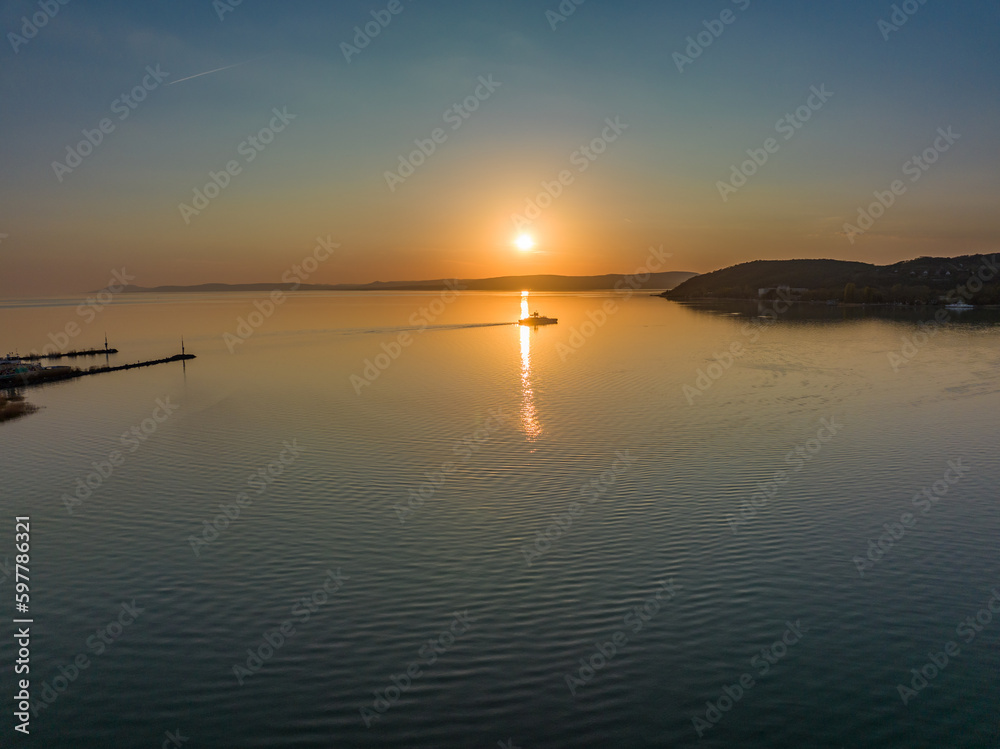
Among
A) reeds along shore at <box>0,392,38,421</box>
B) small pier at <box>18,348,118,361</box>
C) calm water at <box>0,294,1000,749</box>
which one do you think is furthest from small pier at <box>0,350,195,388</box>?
calm water at <box>0,294,1000,749</box>

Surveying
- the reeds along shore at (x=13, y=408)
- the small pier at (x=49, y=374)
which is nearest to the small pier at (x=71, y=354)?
the small pier at (x=49, y=374)

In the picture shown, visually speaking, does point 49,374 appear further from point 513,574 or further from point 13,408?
point 513,574

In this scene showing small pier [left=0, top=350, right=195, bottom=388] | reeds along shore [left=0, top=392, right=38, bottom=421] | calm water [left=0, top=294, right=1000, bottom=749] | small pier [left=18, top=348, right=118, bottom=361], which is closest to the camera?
calm water [left=0, top=294, right=1000, bottom=749]

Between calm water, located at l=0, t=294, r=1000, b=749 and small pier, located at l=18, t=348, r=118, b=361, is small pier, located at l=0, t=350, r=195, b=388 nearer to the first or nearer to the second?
small pier, located at l=18, t=348, r=118, b=361

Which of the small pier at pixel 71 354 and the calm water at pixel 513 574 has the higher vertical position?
the small pier at pixel 71 354

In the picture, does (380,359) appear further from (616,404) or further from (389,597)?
(389,597)

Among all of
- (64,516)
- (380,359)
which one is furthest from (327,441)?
(380,359)

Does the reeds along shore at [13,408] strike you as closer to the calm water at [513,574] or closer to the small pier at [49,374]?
the calm water at [513,574]

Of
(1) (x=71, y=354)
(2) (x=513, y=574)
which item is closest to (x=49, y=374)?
(1) (x=71, y=354)
